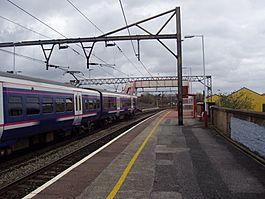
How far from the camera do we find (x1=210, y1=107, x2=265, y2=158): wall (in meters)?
10.4

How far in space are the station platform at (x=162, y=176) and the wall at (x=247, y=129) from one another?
0.59 metres

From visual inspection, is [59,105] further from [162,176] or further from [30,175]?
[162,176]

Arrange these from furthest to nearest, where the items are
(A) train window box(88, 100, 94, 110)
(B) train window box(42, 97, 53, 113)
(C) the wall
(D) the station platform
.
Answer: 1. (A) train window box(88, 100, 94, 110)
2. (B) train window box(42, 97, 53, 113)
3. (C) the wall
4. (D) the station platform

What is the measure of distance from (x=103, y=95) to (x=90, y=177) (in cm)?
1915

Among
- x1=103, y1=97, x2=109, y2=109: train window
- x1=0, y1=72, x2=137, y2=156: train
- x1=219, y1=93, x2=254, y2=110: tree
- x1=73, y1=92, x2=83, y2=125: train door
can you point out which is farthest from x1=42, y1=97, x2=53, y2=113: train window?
x1=219, y1=93, x2=254, y2=110: tree

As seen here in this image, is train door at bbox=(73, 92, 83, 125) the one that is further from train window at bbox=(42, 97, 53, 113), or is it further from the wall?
the wall

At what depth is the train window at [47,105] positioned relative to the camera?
45.2 feet

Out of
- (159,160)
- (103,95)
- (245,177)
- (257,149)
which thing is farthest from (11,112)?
(103,95)

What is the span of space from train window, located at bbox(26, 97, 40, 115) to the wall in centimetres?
810

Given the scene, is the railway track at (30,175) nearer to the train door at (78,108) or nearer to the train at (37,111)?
the train at (37,111)

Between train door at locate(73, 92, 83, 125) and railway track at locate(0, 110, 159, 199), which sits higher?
train door at locate(73, 92, 83, 125)

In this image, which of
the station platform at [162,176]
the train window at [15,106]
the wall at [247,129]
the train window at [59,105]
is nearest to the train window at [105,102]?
the train window at [59,105]

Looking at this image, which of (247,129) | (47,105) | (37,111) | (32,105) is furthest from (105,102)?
(247,129)

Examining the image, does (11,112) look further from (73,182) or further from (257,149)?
(257,149)
